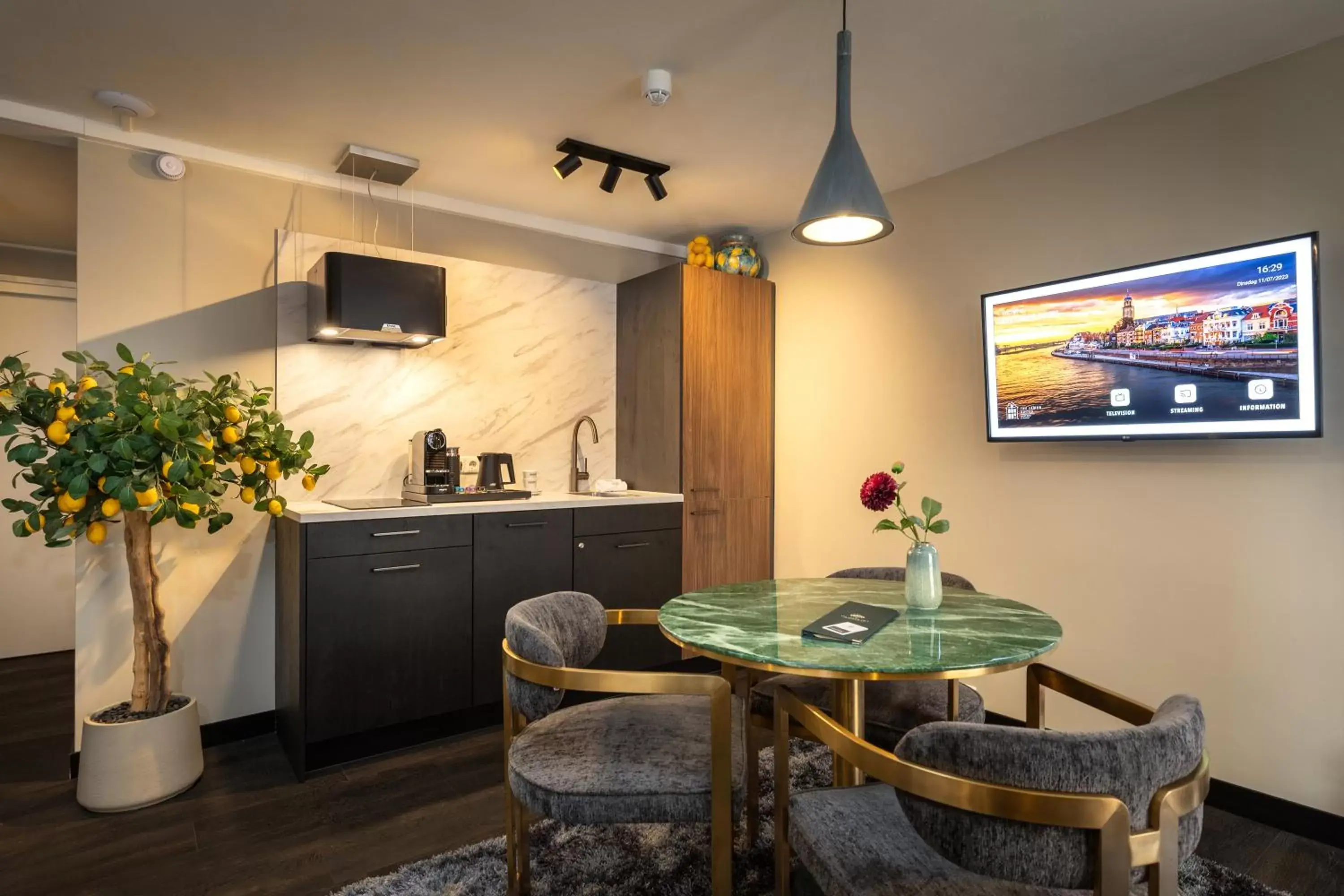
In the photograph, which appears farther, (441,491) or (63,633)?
(63,633)

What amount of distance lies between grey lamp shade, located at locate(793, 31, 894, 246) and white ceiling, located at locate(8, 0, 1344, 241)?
36cm

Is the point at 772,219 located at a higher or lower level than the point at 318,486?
higher

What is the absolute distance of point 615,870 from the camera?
2.12 meters

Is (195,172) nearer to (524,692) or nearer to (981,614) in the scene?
(524,692)

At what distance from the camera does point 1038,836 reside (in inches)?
43.8

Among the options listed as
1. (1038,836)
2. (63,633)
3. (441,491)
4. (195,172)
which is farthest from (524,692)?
(63,633)

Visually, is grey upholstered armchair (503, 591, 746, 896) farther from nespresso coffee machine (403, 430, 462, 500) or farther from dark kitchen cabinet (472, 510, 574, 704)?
nespresso coffee machine (403, 430, 462, 500)

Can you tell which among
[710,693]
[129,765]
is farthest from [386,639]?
[710,693]

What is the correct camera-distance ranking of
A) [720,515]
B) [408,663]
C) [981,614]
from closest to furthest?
[981,614]
[408,663]
[720,515]

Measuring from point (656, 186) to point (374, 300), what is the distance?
1.36 m

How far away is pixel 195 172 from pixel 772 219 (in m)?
2.81

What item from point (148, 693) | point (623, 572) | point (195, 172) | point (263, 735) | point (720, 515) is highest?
point (195, 172)

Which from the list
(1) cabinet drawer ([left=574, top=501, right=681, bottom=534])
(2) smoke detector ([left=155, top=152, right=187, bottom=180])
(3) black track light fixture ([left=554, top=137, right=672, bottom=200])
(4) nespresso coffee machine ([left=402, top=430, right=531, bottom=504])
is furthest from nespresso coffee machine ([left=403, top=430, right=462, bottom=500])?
(2) smoke detector ([left=155, top=152, right=187, bottom=180])

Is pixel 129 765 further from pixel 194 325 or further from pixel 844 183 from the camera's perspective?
pixel 844 183
